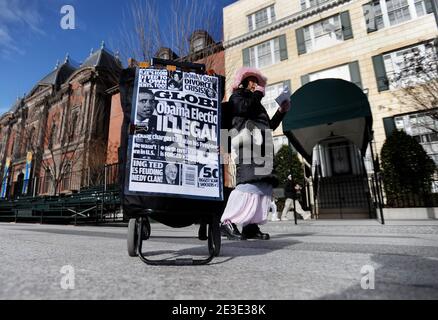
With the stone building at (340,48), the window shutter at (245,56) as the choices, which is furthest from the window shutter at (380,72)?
the window shutter at (245,56)

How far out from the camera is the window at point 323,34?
13500 mm

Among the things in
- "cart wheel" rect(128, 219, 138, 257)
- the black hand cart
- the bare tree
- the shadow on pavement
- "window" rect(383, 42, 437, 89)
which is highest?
"window" rect(383, 42, 437, 89)

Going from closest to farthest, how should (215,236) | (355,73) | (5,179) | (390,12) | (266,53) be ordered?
1. (215,236)
2. (390,12)
3. (355,73)
4. (266,53)
5. (5,179)

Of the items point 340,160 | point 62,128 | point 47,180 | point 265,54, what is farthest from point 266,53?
point 62,128

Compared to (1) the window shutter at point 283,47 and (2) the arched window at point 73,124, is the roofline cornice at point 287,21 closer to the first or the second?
(1) the window shutter at point 283,47

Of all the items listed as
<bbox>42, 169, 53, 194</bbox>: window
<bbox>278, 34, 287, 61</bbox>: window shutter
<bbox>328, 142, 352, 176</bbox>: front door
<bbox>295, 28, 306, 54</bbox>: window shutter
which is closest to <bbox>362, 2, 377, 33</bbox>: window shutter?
<bbox>295, 28, 306, 54</bbox>: window shutter

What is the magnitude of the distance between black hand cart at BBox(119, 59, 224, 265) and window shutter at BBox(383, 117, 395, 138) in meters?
12.0

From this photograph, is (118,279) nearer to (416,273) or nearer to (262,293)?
(262,293)

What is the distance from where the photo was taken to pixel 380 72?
468 inches

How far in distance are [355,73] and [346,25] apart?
2.94m

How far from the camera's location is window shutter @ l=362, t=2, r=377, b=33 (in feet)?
40.9

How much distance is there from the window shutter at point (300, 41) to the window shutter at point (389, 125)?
19.5 feet

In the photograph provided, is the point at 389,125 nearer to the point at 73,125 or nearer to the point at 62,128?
the point at 73,125

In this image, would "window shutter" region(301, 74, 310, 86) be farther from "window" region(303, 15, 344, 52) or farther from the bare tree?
the bare tree
